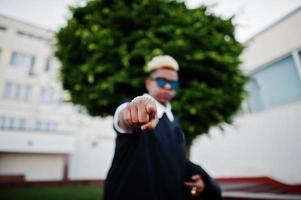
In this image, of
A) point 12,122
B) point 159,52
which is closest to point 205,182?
point 159,52

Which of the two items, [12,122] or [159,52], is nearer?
[159,52]

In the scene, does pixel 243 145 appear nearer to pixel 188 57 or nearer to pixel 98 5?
pixel 188 57

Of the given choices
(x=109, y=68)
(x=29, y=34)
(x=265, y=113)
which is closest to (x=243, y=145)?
(x=265, y=113)

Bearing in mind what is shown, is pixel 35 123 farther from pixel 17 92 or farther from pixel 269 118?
pixel 269 118

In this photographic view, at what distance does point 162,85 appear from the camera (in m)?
2.08

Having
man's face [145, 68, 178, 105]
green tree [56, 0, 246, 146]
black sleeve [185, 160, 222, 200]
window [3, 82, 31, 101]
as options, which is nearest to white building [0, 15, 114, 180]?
window [3, 82, 31, 101]

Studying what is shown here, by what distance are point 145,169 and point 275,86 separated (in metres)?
5.56

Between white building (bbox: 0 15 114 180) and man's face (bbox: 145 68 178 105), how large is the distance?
52.4 ft

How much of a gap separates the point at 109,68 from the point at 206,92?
73.4 inches

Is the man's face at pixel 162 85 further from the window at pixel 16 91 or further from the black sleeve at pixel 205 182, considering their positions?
the window at pixel 16 91

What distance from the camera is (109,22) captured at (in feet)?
12.5

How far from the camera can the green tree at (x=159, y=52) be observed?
3.63 m

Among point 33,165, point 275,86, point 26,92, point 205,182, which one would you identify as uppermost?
point 26,92

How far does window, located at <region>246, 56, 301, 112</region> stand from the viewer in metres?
4.69
